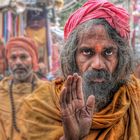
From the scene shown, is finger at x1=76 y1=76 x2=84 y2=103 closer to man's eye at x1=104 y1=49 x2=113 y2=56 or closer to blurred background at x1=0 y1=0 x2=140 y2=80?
man's eye at x1=104 y1=49 x2=113 y2=56

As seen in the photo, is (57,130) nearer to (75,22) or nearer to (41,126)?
(41,126)

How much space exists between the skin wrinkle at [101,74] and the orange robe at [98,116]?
2.1 inches

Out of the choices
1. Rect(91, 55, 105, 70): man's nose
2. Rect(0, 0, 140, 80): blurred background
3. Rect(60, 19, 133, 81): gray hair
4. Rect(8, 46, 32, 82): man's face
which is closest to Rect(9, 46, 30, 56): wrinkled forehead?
Rect(8, 46, 32, 82): man's face

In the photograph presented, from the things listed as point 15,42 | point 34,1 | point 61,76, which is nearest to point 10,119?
point 15,42

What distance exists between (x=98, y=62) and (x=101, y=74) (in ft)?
0.25

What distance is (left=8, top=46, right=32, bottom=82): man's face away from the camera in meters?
7.66

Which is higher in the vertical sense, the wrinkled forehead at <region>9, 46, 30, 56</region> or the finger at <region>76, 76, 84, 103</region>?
the wrinkled forehead at <region>9, 46, 30, 56</region>

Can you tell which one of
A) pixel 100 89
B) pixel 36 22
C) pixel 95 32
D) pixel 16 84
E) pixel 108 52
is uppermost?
pixel 36 22

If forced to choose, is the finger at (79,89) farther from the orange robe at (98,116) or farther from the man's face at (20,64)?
the man's face at (20,64)

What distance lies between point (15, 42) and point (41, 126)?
5229mm

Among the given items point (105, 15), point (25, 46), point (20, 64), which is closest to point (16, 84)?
point (20, 64)

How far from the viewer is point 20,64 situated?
7949 mm

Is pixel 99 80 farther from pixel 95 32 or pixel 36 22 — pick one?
pixel 36 22

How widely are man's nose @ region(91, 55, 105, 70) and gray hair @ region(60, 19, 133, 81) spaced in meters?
0.18
